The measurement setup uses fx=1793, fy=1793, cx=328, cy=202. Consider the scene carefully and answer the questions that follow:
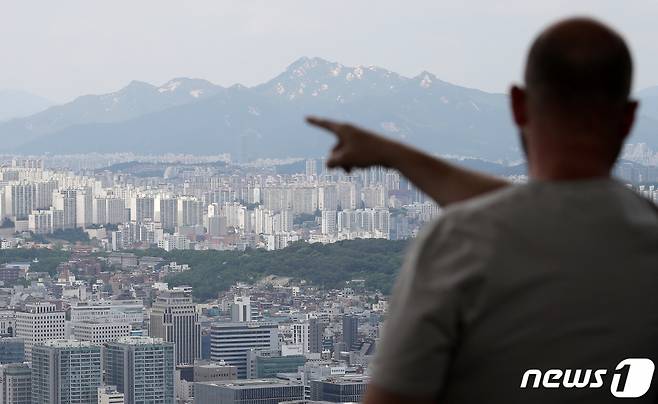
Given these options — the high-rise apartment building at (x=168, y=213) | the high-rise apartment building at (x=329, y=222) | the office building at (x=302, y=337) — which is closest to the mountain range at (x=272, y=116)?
the high-rise apartment building at (x=329, y=222)

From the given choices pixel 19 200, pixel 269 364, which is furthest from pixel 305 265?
pixel 19 200

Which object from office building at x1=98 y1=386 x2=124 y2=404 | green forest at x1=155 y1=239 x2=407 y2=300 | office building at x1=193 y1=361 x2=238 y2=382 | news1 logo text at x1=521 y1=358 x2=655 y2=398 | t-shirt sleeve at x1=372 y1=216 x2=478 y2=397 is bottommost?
office building at x1=98 y1=386 x2=124 y2=404

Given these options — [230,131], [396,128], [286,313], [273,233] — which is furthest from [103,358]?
[230,131]

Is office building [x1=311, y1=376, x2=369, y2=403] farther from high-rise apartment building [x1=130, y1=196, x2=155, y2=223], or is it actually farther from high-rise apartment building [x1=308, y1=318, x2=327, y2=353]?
high-rise apartment building [x1=130, y1=196, x2=155, y2=223]

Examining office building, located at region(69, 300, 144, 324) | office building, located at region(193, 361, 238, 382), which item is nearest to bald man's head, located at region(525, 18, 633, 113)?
office building, located at region(193, 361, 238, 382)

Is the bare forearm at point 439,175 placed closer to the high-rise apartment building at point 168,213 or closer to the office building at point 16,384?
the office building at point 16,384
